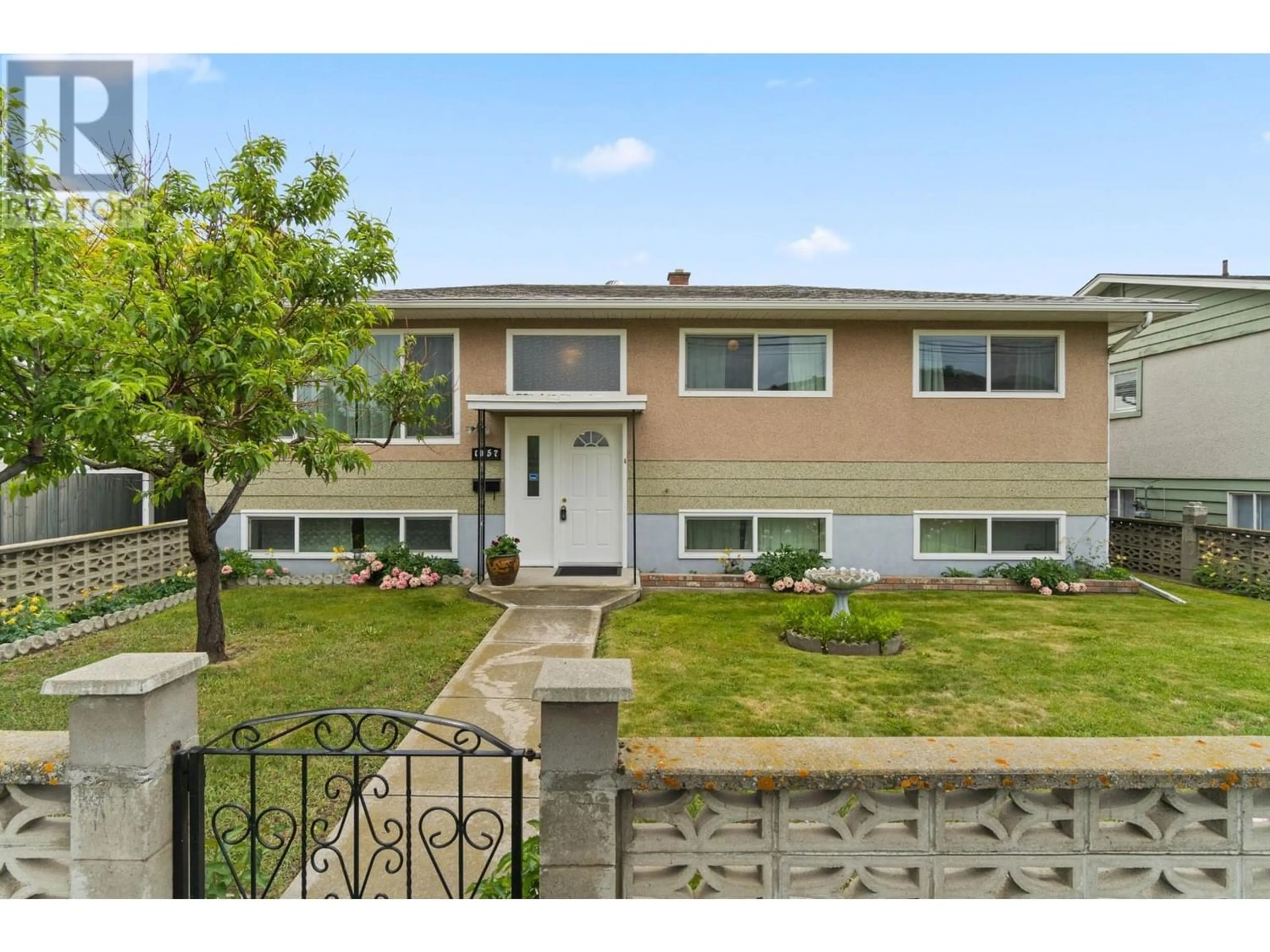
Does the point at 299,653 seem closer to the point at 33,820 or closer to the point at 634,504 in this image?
the point at 33,820

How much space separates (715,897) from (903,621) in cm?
600

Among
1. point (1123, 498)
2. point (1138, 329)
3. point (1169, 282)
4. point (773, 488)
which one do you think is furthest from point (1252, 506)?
point (773, 488)

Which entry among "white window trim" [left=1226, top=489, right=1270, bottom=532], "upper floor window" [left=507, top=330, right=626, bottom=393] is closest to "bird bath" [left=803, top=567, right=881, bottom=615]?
"upper floor window" [left=507, top=330, right=626, bottom=393]

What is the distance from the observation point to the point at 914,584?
959 centimetres

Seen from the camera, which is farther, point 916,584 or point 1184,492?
point 1184,492

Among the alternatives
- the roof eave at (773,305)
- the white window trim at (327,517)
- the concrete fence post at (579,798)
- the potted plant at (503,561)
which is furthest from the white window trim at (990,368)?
the concrete fence post at (579,798)

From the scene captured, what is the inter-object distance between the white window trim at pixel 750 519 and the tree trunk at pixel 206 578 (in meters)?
6.10

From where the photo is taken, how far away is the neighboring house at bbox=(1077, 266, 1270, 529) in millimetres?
10734

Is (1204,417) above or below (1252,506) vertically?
above

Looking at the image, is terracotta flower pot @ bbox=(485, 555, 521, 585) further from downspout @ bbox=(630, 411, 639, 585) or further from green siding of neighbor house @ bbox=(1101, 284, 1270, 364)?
green siding of neighbor house @ bbox=(1101, 284, 1270, 364)

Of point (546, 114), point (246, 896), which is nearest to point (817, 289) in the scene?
point (546, 114)

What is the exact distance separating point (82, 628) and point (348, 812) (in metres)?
5.90

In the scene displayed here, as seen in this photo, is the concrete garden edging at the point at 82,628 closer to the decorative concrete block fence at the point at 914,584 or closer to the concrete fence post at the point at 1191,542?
the decorative concrete block fence at the point at 914,584

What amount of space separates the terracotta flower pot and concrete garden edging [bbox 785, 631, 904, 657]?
4.28 metres
